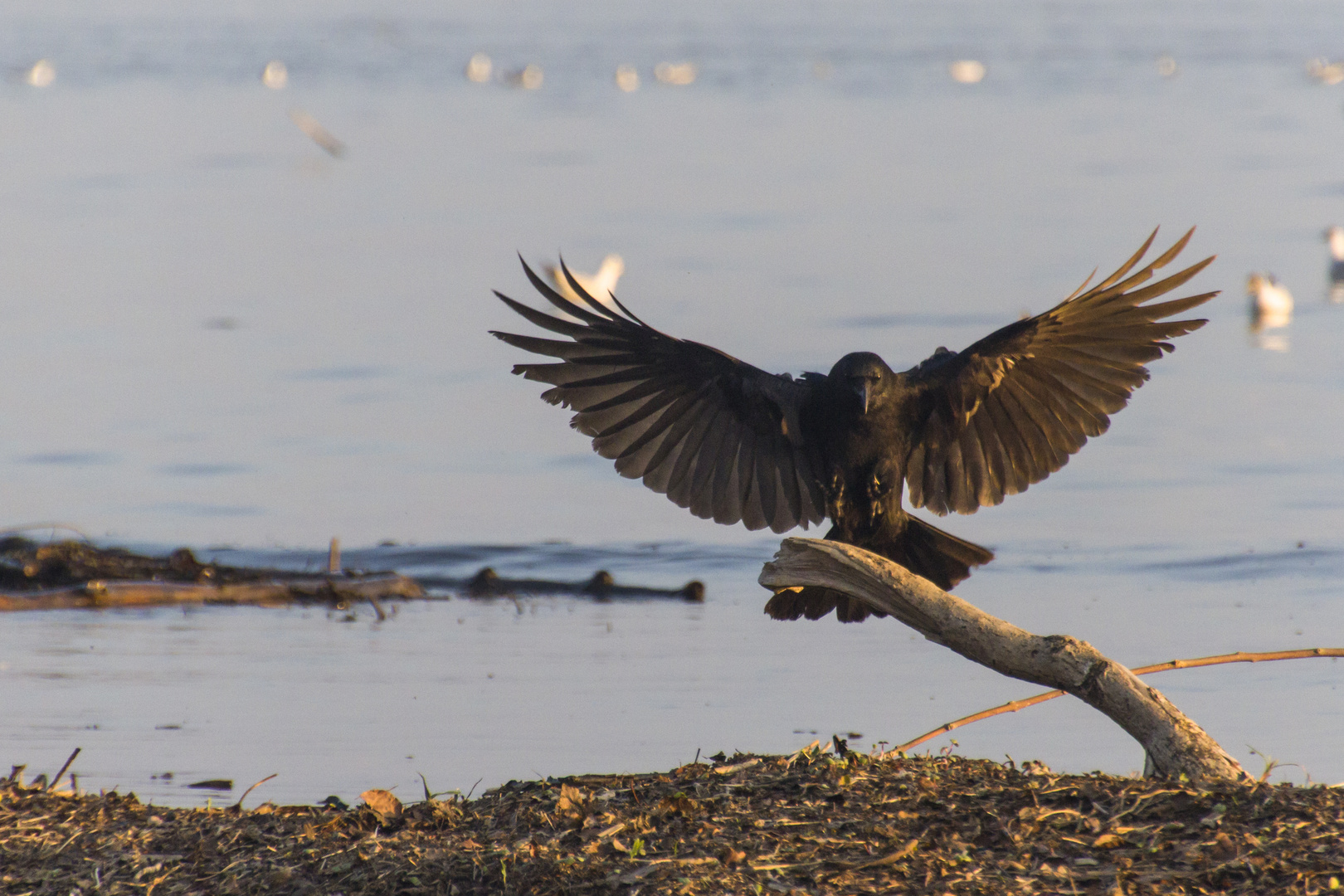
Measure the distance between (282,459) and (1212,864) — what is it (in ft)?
23.7

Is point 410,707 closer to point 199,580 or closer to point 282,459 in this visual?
point 199,580

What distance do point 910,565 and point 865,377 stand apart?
728 mm

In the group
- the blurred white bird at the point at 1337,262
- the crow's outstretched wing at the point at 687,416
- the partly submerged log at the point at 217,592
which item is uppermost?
the blurred white bird at the point at 1337,262

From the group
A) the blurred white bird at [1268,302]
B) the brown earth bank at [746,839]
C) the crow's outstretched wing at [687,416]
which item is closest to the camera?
the brown earth bank at [746,839]

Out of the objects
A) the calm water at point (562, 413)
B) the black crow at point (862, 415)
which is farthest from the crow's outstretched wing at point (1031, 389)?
the calm water at point (562, 413)

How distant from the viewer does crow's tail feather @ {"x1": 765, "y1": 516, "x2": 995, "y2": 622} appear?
4.98 metres

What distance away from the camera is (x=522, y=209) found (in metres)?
17.4

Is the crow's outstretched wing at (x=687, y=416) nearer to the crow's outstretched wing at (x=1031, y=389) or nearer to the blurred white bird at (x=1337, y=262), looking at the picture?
the crow's outstretched wing at (x=1031, y=389)

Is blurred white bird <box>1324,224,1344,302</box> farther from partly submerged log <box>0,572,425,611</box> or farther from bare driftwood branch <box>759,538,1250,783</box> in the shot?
bare driftwood branch <box>759,538,1250,783</box>

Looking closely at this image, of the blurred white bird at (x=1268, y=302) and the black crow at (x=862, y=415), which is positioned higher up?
the blurred white bird at (x=1268, y=302)

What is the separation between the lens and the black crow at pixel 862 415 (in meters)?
5.12

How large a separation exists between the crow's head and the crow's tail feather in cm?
49

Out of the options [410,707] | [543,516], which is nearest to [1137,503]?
[543,516]

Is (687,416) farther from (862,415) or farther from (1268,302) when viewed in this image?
(1268,302)
